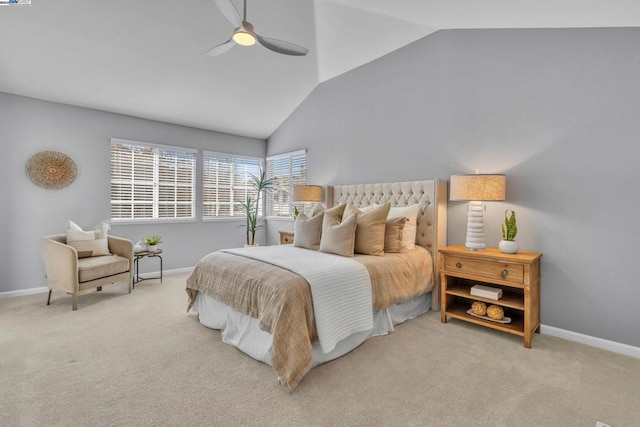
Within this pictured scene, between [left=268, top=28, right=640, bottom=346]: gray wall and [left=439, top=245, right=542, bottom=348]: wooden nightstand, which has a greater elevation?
[left=268, top=28, right=640, bottom=346]: gray wall

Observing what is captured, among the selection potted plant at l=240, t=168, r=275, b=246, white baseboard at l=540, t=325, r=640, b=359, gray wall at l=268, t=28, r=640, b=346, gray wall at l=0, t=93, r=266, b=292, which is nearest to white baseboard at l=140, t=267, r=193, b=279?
gray wall at l=0, t=93, r=266, b=292

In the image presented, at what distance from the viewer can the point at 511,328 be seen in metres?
2.76

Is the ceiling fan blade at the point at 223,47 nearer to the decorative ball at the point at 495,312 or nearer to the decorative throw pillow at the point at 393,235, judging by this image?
the decorative throw pillow at the point at 393,235

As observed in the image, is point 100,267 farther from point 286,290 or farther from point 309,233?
point 286,290

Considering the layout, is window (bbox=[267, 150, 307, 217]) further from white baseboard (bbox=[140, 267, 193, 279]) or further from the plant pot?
the plant pot

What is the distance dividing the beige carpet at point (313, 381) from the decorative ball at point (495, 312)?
18cm

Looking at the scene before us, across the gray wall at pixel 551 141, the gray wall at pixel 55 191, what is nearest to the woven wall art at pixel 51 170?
the gray wall at pixel 55 191

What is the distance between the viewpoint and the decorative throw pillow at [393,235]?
11.0ft

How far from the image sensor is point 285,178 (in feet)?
20.1

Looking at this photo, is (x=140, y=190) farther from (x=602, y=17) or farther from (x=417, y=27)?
(x=602, y=17)

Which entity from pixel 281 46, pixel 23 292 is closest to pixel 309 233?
pixel 281 46

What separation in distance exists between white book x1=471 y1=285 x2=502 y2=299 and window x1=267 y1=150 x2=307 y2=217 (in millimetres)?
3442

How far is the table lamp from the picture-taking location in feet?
9.48

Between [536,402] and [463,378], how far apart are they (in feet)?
1.40
